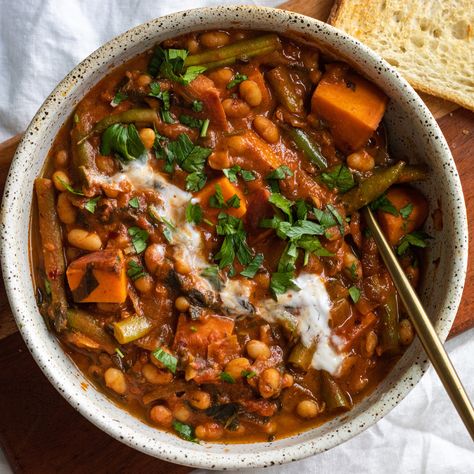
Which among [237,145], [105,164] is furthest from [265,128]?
[105,164]

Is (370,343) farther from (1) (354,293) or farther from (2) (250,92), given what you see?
(2) (250,92)

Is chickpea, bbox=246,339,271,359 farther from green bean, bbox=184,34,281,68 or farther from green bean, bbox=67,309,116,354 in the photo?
green bean, bbox=184,34,281,68

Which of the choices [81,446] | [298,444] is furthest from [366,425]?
[81,446]

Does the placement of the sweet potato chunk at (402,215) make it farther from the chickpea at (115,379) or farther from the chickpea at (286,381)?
the chickpea at (115,379)

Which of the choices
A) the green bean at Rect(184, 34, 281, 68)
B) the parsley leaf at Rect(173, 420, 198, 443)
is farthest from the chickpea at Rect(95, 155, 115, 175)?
the parsley leaf at Rect(173, 420, 198, 443)

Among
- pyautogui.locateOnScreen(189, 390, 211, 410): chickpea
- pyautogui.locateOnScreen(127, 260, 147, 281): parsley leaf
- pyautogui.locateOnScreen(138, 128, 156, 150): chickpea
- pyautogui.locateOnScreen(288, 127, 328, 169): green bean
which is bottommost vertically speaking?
pyautogui.locateOnScreen(189, 390, 211, 410): chickpea

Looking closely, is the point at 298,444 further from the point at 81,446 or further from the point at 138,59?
the point at 138,59
